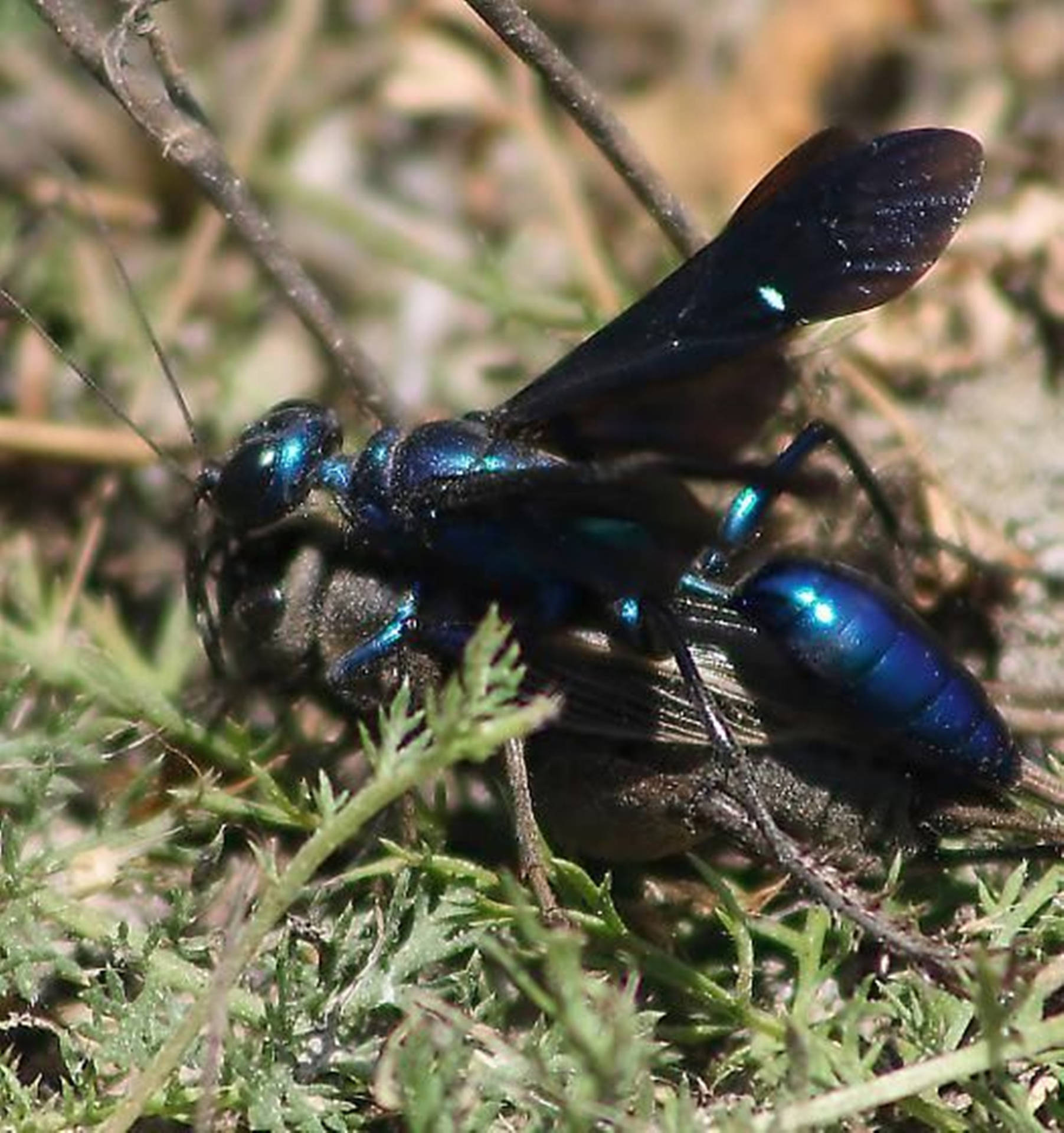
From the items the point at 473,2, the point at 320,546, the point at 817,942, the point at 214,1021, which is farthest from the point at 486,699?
the point at 473,2

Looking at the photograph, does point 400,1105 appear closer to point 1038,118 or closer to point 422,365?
point 422,365

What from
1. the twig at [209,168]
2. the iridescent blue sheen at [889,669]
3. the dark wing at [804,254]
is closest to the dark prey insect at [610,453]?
the dark wing at [804,254]

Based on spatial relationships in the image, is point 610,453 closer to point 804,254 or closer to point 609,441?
point 609,441

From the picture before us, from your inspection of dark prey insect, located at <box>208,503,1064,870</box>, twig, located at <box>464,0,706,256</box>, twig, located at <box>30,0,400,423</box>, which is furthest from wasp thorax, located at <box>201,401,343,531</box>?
twig, located at <box>464,0,706,256</box>

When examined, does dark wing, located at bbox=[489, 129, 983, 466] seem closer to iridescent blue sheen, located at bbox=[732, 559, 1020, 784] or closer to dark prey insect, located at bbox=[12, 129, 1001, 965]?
dark prey insect, located at bbox=[12, 129, 1001, 965]

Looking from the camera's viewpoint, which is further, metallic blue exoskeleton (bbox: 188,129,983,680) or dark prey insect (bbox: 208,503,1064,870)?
dark prey insect (bbox: 208,503,1064,870)

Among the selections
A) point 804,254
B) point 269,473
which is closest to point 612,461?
point 804,254

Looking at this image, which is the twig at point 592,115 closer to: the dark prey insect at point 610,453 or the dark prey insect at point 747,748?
the dark prey insect at point 610,453
